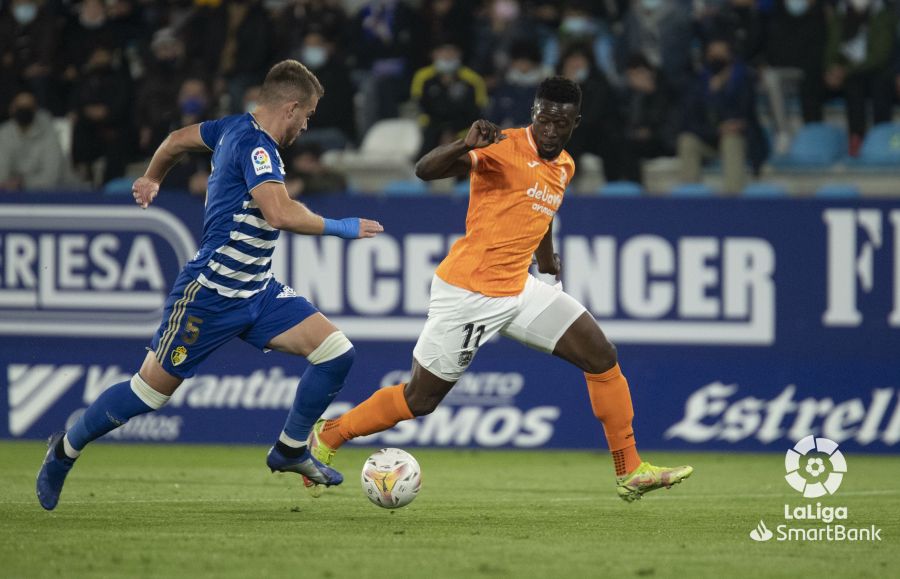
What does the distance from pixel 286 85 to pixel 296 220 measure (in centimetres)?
85

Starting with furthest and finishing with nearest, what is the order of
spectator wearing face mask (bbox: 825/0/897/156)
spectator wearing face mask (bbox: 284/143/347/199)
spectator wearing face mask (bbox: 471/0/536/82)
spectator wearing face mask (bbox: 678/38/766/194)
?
spectator wearing face mask (bbox: 471/0/536/82) < spectator wearing face mask (bbox: 825/0/897/156) < spectator wearing face mask (bbox: 678/38/766/194) < spectator wearing face mask (bbox: 284/143/347/199)

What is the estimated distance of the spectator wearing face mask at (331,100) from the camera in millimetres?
15633

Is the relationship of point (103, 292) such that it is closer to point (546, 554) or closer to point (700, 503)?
point (700, 503)

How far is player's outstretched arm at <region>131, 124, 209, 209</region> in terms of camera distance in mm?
7918

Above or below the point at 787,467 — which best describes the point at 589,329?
above

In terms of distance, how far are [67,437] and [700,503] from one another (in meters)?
3.92

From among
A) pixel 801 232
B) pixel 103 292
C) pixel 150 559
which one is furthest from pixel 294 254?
pixel 150 559

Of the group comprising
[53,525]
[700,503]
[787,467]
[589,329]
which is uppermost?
[589,329]

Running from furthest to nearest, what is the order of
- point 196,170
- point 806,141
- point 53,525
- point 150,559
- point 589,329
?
point 806,141 → point 196,170 → point 589,329 → point 53,525 → point 150,559

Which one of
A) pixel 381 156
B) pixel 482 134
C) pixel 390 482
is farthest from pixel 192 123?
pixel 482 134

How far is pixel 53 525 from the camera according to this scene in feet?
24.3

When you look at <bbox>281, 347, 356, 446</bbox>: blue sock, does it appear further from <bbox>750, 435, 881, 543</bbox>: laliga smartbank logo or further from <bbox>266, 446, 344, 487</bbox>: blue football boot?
<bbox>750, 435, 881, 543</bbox>: laliga smartbank logo

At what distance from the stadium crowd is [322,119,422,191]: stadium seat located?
0.28 metres

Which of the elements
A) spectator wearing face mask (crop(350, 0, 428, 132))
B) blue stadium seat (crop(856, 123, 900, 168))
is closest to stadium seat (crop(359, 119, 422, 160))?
spectator wearing face mask (crop(350, 0, 428, 132))
